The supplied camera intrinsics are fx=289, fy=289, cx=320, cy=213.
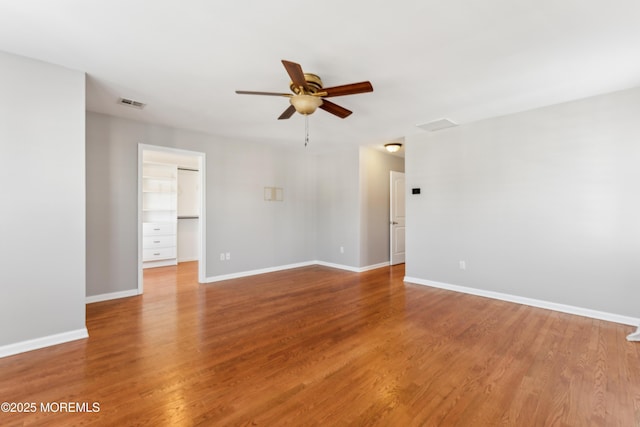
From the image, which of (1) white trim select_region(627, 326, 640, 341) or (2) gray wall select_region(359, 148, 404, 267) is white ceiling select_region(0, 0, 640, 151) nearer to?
(2) gray wall select_region(359, 148, 404, 267)

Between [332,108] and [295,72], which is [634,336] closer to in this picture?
[332,108]

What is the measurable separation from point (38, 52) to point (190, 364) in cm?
298

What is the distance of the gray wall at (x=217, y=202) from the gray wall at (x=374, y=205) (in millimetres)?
1322

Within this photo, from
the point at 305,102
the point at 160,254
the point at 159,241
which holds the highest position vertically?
the point at 305,102

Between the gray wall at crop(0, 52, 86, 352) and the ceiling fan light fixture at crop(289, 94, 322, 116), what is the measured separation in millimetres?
2121

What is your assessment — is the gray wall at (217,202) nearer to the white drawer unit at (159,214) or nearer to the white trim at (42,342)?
the white trim at (42,342)

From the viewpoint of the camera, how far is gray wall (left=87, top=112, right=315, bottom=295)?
158 inches

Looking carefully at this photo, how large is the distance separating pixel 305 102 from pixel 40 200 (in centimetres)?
258

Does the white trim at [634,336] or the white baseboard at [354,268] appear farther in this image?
the white baseboard at [354,268]

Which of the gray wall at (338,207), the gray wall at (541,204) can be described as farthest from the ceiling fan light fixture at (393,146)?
the gray wall at (541,204)

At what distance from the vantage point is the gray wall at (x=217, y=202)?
4012 millimetres

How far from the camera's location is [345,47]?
7.86 ft

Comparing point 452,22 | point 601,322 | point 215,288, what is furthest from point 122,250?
point 601,322

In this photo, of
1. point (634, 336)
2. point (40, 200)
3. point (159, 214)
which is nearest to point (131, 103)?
point (40, 200)
